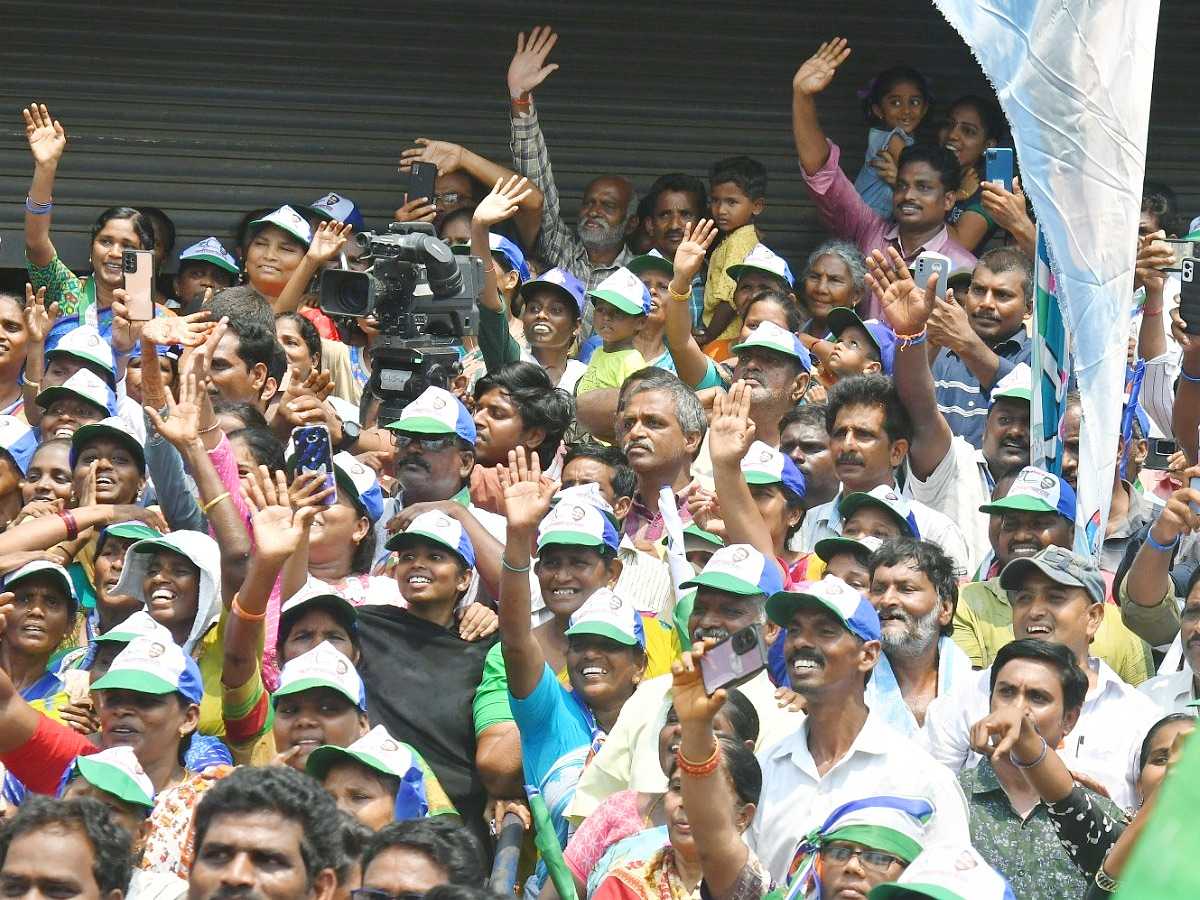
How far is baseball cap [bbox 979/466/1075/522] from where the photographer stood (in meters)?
5.57

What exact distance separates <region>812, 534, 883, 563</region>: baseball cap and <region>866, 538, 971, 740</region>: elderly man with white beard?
15 cm

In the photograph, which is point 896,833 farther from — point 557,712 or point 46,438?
point 46,438

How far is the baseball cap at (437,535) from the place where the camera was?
5.61 m

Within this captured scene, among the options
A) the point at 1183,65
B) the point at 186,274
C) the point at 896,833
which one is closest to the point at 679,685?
the point at 896,833

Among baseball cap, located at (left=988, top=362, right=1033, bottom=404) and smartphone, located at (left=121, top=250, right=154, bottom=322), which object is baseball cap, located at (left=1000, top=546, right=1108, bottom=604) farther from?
smartphone, located at (left=121, top=250, right=154, bottom=322)

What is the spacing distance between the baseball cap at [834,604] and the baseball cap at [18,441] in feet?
9.45

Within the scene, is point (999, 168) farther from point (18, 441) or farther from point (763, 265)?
point (18, 441)

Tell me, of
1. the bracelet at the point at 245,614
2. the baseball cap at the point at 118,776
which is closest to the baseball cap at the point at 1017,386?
the bracelet at the point at 245,614

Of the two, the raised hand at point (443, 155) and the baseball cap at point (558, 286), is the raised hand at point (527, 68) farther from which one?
the baseball cap at point (558, 286)

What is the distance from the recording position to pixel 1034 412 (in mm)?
5176

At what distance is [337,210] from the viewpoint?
8625 mm

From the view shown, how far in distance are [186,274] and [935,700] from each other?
4.33 metres

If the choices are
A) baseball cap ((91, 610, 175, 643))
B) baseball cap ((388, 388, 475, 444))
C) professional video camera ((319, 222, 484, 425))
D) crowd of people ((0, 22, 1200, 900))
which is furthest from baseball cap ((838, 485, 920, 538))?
baseball cap ((91, 610, 175, 643))

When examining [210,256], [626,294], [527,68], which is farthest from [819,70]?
[210,256]
